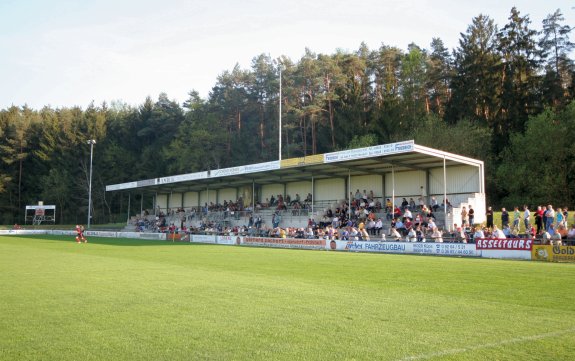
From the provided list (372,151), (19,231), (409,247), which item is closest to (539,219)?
(409,247)

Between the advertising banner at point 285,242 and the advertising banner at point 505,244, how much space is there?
9174mm

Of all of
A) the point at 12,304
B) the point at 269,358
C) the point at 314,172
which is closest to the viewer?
the point at 269,358

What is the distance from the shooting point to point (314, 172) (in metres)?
35.5

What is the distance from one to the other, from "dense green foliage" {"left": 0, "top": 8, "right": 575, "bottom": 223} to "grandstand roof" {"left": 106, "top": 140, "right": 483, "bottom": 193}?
13512 mm

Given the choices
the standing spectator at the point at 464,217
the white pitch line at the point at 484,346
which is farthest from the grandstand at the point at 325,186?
the white pitch line at the point at 484,346

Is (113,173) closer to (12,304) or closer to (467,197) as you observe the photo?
(467,197)

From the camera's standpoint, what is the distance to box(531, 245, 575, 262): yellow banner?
17062mm

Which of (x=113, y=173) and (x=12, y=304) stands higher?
(x=113, y=173)

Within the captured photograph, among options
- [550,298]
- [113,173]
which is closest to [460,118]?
[550,298]

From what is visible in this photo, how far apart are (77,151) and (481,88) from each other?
59.0 meters

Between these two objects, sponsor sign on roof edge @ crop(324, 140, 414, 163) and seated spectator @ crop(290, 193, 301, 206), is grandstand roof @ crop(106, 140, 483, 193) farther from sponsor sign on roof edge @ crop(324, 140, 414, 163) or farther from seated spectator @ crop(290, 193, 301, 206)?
seated spectator @ crop(290, 193, 301, 206)

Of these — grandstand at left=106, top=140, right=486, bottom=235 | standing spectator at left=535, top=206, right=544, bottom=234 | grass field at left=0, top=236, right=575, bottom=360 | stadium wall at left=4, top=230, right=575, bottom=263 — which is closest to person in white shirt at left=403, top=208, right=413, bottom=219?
grandstand at left=106, top=140, right=486, bottom=235

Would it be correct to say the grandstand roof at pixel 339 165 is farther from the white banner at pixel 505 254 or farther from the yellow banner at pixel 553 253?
the yellow banner at pixel 553 253

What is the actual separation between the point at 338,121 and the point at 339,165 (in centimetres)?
2421
